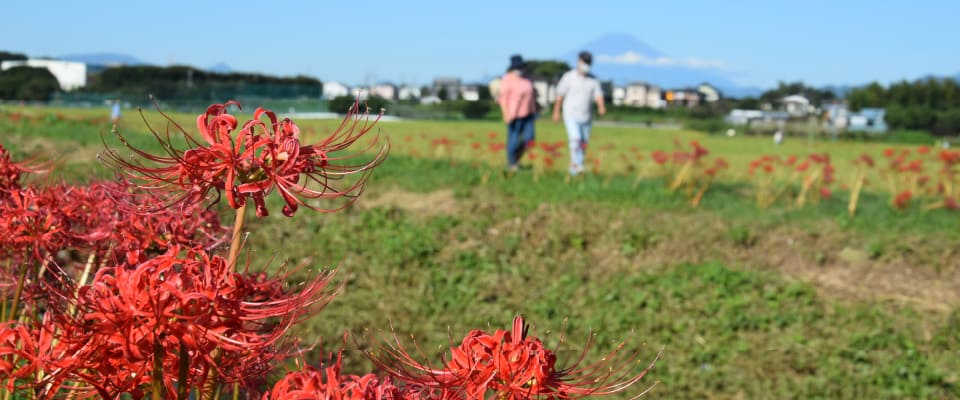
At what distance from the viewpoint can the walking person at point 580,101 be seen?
9805mm

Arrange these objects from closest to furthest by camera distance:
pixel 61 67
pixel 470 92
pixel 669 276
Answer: pixel 669 276, pixel 470 92, pixel 61 67

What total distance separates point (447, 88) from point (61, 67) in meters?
8.13

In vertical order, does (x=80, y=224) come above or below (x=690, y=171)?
above

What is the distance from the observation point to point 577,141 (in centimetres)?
985

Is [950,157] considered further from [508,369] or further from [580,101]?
[508,369]

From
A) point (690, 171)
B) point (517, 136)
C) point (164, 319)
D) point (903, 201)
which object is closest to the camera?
point (164, 319)

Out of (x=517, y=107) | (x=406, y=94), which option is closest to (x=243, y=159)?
(x=517, y=107)

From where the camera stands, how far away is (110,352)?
3.82 feet

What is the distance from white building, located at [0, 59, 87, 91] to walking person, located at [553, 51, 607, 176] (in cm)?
586

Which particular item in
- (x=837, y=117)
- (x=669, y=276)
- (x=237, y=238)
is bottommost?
(x=669, y=276)

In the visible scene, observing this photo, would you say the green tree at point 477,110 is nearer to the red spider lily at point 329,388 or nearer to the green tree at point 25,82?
the green tree at point 25,82

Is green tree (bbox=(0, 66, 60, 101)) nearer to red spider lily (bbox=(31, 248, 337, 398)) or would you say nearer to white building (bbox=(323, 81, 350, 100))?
white building (bbox=(323, 81, 350, 100))

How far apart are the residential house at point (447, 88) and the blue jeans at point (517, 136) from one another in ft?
2.55

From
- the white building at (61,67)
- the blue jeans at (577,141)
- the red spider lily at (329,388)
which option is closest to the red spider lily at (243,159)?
the red spider lily at (329,388)
